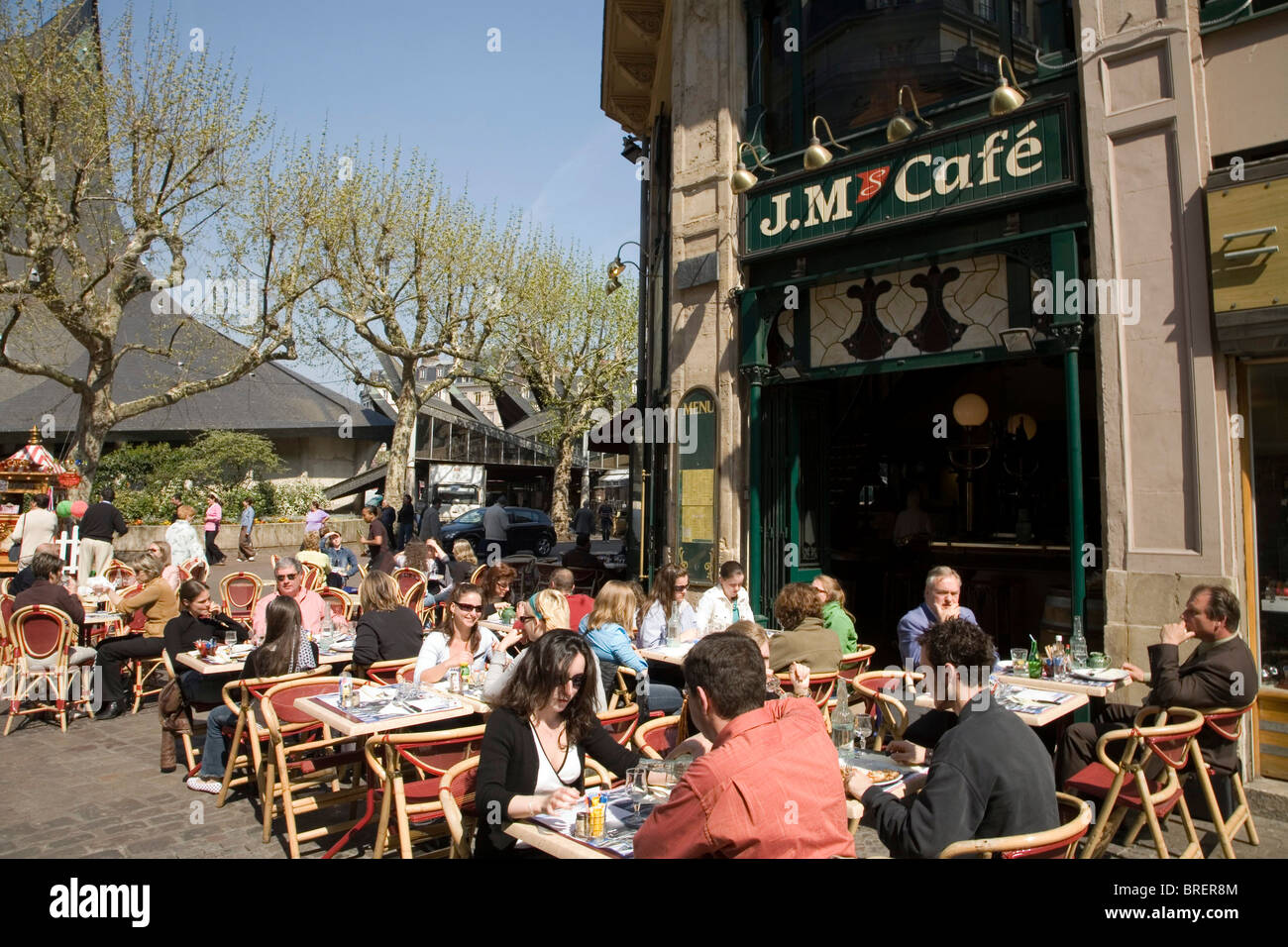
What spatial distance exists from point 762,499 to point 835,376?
152 cm

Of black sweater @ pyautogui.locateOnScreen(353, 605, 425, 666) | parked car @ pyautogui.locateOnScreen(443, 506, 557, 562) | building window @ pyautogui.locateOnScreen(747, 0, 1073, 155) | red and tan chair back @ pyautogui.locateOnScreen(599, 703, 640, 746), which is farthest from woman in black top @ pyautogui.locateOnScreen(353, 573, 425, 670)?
parked car @ pyautogui.locateOnScreen(443, 506, 557, 562)

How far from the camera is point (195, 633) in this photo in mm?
6516

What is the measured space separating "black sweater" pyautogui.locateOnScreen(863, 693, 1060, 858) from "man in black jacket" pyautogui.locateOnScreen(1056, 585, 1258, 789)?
253cm

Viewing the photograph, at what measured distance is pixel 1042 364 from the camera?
12836 millimetres

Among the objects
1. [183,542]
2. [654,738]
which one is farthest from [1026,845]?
[183,542]

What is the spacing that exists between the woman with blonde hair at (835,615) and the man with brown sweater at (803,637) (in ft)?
1.59

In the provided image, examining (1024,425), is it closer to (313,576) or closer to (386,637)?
(386,637)

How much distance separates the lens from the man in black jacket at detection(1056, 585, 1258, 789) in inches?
182

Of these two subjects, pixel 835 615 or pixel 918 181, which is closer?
pixel 835 615

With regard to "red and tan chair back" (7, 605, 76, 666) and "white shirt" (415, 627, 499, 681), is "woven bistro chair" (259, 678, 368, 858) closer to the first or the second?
"white shirt" (415, 627, 499, 681)

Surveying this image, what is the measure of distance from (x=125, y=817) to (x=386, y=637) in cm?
185

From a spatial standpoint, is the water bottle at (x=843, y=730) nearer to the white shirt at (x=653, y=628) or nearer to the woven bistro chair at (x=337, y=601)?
the white shirt at (x=653, y=628)
